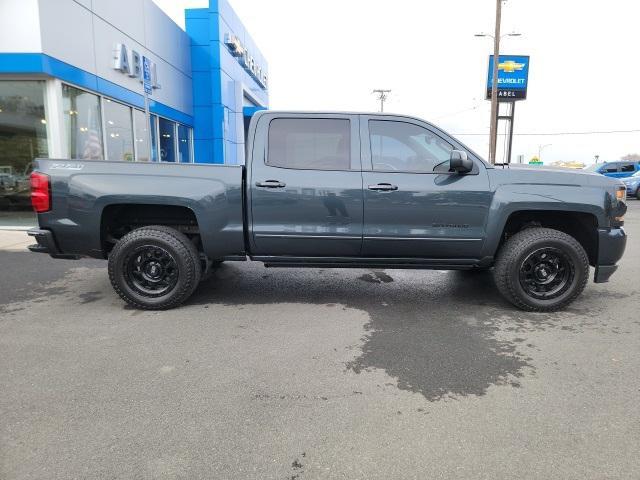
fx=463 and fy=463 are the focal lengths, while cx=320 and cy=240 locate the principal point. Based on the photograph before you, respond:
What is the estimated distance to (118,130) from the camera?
39.5 ft

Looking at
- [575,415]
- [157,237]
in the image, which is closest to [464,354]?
[575,415]

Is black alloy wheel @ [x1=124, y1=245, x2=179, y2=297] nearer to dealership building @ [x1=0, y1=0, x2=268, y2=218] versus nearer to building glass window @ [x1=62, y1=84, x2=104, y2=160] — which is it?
dealership building @ [x1=0, y1=0, x2=268, y2=218]

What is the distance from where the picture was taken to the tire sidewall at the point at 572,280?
4.48m

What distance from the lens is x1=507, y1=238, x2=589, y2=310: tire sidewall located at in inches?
176

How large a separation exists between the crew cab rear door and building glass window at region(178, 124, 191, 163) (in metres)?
13.1

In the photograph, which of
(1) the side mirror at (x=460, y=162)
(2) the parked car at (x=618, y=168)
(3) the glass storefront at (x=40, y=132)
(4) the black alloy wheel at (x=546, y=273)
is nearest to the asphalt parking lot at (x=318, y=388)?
(4) the black alloy wheel at (x=546, y=273)

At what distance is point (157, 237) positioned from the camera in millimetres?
4496

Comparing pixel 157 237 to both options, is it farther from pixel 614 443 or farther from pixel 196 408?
pixel 614 443

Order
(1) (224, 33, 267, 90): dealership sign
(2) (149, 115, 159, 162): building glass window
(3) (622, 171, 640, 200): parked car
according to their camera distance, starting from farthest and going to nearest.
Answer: (3) (622, 171, 640, 200): parked car, (1) (224, 33, 267, 90): dealership sign, (2) (149, 115, 159, 162): building glass window

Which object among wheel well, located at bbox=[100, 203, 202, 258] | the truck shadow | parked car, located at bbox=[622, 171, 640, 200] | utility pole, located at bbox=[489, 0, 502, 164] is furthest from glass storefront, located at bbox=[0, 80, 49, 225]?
parked car, located at bbox=[622, 171, 640, 200]

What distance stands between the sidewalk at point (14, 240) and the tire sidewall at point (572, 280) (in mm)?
7611

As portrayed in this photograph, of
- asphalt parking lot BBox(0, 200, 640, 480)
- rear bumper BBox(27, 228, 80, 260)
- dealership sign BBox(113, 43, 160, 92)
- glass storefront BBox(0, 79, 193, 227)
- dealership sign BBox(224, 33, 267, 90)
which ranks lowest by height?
asphalt parking lot BBox(0, 200, 640, 480)

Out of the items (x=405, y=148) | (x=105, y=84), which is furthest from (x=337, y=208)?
(x=105, y=84)

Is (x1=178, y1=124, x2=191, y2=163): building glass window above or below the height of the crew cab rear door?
above
